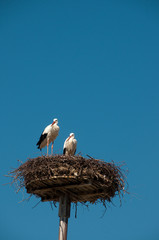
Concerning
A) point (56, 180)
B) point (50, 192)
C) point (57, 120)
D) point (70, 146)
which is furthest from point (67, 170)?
point (57, 120)

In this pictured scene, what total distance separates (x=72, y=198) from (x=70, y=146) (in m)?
2.83

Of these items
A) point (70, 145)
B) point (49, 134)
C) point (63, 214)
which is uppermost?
point (49, 134)

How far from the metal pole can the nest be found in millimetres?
185

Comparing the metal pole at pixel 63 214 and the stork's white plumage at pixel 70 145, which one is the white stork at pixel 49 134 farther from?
the metal pole at pixel 63 214

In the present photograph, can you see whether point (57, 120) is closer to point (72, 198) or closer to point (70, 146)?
point (70, 146)

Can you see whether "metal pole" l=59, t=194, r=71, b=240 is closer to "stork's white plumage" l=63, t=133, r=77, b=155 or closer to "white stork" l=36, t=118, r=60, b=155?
→ "stork's white plumage" l=63, t=133, r=77, b=155

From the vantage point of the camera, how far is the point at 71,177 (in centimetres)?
1103

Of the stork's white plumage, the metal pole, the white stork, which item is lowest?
the metal pole

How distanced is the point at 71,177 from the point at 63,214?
1220 millimetres

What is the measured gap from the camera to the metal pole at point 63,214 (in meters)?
11.4

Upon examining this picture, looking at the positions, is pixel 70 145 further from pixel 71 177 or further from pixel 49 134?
pixel 71 177

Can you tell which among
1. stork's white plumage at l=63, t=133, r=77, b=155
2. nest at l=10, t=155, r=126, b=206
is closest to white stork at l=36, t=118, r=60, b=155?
stork's white plumage at l=63, t=133, r=77, b=155

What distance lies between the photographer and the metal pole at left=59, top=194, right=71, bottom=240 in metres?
11.4

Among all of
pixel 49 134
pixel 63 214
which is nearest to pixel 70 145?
pixel 49 134
